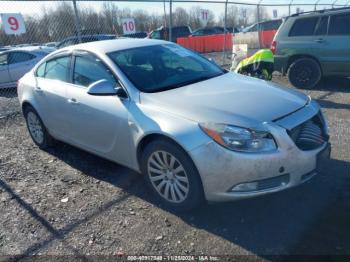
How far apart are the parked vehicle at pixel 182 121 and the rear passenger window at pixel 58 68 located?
3cm

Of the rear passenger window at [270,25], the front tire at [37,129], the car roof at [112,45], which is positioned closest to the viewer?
the car roof at [112,45]

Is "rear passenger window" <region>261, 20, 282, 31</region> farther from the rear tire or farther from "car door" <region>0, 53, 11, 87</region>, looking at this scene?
"car door" <region>0, 53, 11, 87</region>

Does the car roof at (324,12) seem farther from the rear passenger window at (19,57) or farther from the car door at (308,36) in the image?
the rear passenger window at (19,57)

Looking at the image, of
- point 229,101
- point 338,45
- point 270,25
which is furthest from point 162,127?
point 270,25

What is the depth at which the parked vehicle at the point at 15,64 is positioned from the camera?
11953 mm

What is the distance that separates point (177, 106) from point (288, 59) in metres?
6.14

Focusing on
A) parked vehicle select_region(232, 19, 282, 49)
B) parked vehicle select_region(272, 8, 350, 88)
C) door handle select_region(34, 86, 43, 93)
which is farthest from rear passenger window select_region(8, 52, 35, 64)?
parked vehicle select_region(232, 19, 282, 49)

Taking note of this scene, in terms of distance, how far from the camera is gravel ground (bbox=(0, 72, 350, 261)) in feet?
10.6

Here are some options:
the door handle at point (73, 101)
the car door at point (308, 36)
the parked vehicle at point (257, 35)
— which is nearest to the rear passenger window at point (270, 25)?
the parked vehicle at point (257, 35)

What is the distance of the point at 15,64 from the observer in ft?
39.5

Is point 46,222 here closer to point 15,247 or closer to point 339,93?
point 15,247

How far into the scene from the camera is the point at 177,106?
3596mm

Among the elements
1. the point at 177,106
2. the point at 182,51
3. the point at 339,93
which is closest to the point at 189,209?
the point at 177,106

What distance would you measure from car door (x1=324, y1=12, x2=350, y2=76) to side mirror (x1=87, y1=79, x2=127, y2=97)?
19.7 ft
